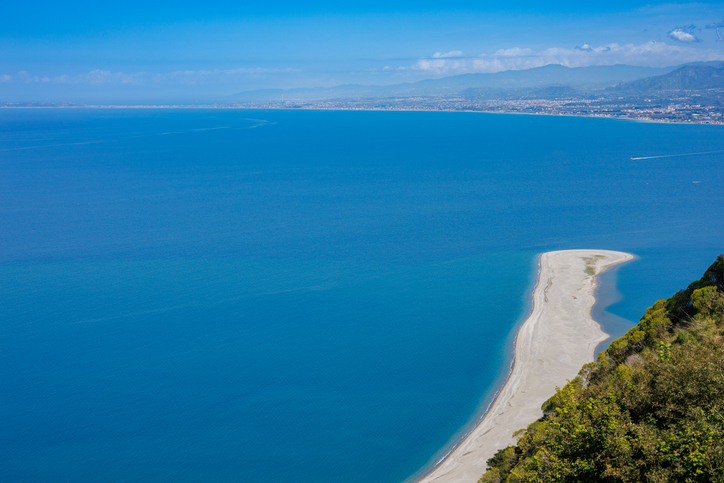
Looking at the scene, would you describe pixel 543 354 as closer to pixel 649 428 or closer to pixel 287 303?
pixel 287 303

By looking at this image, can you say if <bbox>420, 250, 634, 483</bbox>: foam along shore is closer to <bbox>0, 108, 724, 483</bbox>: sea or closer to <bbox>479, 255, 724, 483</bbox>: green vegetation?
<bbox>0, 108, 724, 483</bbox>: sea

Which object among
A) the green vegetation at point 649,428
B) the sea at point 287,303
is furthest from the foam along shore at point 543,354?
the green vegetation at point 649,428

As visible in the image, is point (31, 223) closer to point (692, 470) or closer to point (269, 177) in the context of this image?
point (269, 177)

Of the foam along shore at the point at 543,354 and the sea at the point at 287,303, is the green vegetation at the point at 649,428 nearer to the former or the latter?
the foam along shore at the point at 543,354

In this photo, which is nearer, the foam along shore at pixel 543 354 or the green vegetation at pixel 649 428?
the green vegetation at pixel 649 428

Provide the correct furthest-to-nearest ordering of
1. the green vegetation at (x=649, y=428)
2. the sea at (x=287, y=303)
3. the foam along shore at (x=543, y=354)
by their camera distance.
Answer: the sea at (x=287, y=303) < the foam along shore at (x=543, y=354) < the green vegetation at (x=649, y=428)

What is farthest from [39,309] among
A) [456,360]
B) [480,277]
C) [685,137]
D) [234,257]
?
[685,137]

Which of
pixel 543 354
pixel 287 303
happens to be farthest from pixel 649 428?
pixel 287 303

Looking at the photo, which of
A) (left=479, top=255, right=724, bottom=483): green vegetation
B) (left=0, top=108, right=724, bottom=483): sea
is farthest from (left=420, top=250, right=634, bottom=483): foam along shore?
(left=479, top=255, right=724, bottom=483): green vegetation
